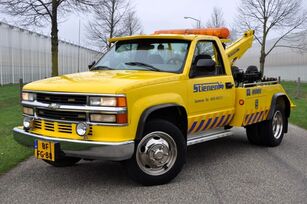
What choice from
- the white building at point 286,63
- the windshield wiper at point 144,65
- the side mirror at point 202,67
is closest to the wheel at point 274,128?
the side mirror at point 202,67

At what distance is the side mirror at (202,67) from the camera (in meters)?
6.11

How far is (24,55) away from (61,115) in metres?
27.0

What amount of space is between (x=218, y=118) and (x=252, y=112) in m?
0.96

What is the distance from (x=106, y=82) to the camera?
5.17m

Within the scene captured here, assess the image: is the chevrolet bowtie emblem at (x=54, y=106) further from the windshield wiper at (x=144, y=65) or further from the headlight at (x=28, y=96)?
the windshield wiper at (x=144, y=65)

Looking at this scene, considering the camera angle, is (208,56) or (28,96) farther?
(208,56)

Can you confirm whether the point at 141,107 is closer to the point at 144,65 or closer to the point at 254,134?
the point at 144,65

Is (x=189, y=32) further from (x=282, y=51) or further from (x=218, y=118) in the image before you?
(x=282, y=51)

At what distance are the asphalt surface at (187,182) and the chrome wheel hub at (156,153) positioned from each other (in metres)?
0.26

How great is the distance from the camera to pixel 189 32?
8211 millimetres

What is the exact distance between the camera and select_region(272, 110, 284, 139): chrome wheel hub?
8.39 meters

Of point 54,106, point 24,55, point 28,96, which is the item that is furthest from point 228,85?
point 24,55

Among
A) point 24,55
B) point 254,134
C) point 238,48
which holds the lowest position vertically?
point 254,134

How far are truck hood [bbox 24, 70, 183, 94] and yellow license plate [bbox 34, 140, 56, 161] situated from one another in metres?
0.66
